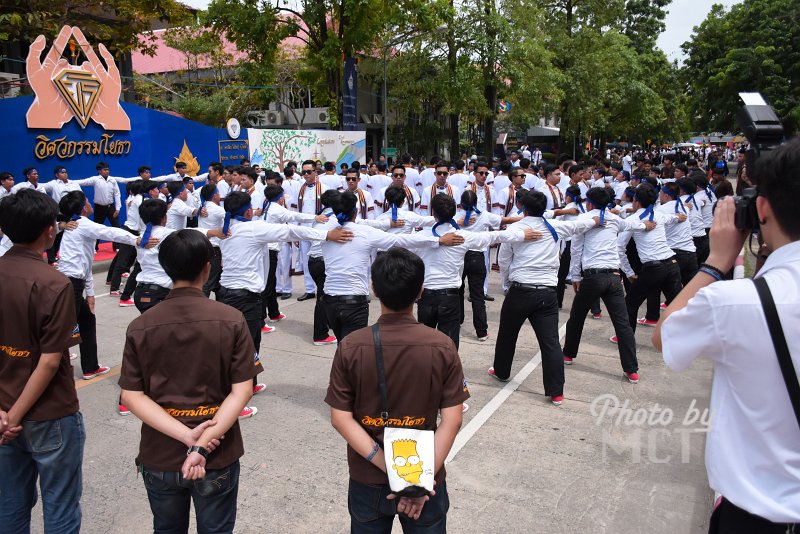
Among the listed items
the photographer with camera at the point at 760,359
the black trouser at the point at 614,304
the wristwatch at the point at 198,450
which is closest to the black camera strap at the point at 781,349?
the photographer with camera at the point at 760,359

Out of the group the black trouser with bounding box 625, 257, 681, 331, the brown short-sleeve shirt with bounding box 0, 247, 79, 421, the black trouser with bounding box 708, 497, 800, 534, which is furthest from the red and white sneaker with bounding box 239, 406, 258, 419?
the black trouser with bounding box 625, 257, 681, 331

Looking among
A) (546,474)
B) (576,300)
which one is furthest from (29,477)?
(576,300)

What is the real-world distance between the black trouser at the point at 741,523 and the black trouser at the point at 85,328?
5636mm

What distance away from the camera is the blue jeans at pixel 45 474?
282 centimetres

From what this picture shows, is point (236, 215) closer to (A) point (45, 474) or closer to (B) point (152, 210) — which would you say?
(B) point (152, 210)

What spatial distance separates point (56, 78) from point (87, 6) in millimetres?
5603

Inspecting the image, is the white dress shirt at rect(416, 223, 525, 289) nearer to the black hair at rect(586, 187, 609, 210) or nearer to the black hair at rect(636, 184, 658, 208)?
the black hair at rect(586, 187, 609, 210)

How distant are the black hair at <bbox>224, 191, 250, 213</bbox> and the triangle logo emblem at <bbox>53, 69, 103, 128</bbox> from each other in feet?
34.1

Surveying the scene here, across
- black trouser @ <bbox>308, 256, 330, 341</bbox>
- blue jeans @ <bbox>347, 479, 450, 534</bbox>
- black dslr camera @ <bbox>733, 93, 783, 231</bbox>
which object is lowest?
black trouser @ <bbox>308, 256, 330, 341</bbox>

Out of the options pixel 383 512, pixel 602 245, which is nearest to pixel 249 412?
pixel 383 512

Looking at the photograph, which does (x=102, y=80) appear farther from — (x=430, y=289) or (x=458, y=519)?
(x=458, y=519)

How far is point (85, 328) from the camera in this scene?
19.9ft

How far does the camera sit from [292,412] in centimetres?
541

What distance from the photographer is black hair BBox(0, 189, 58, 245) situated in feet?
9.43
